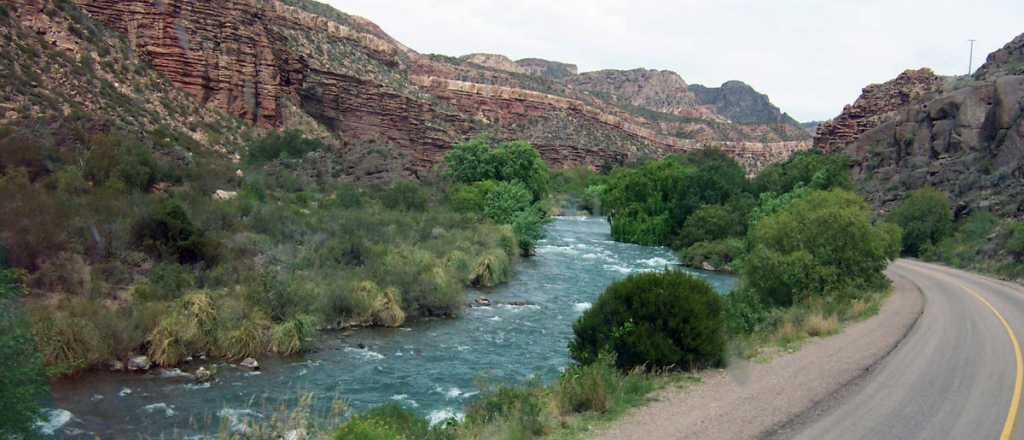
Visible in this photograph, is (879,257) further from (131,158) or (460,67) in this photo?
(460,67)

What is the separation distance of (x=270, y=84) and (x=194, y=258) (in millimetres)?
45191

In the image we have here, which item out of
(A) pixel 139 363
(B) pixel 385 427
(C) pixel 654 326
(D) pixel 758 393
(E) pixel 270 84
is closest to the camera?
(B) pixel 385 427

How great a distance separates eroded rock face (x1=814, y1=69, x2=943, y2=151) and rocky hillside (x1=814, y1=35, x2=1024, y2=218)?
423 inches

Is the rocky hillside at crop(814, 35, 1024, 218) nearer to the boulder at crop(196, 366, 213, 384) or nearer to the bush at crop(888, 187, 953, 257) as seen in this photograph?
the bush at crop(888, 187, 953, 257)

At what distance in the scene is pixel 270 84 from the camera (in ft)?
208

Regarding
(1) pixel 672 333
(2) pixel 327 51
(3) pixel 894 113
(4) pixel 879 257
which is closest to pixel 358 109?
(2) pixel 327 51

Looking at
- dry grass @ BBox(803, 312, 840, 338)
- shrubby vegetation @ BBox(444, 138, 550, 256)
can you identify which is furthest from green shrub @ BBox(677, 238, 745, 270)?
dry grass @ BBox(803, 312, 840, 338)

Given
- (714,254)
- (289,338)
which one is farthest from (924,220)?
(289,338)

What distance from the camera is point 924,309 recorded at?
20.1 m

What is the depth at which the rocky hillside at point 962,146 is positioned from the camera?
42688 mm

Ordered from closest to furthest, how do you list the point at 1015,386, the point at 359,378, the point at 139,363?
the point at 1015,386, the point at 139,363, the point at 359,378

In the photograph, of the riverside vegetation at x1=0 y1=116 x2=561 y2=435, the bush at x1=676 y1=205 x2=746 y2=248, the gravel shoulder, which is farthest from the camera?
the bush at x1=676 y1=205 x2=746 y2=248

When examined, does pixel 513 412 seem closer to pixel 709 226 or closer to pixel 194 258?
pixel 194 258

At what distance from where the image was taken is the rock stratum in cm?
4163
